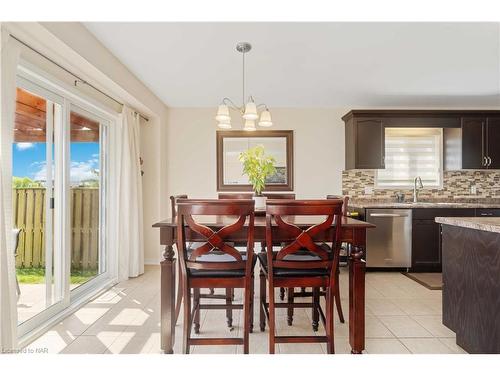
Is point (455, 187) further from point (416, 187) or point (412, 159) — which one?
point (412, 159)

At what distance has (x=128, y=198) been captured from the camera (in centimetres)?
370

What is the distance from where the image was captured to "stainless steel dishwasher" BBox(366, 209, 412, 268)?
398 centimetres

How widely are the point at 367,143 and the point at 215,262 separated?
3.25 m

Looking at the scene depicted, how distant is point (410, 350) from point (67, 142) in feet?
10.7

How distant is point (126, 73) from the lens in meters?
3.18

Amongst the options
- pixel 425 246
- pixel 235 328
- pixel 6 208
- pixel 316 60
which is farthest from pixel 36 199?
pixel 425 246

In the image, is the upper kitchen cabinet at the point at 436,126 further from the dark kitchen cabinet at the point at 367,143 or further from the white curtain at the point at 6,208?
the white curtain at the point at 6,208

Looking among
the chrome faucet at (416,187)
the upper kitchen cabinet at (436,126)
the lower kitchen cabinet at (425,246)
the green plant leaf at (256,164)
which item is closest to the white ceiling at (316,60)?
the upper kitchen cabinet at (436,126)

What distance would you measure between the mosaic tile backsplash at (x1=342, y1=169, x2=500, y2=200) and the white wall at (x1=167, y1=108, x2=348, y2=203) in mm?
386

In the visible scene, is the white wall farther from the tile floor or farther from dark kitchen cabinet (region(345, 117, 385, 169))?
the tile floor

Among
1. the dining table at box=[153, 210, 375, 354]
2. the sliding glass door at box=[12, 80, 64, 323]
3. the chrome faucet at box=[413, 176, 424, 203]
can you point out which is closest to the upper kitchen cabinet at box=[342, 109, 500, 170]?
the chrome faucet at box=[413, 176, 424, 203]

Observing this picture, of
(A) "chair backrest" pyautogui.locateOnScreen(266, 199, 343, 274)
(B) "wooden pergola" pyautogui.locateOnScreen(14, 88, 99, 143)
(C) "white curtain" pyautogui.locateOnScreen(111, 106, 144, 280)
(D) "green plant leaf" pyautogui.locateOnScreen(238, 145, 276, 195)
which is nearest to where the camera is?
(A) "chair backrest" pyautogui.locateOnScreen(266, 199, 343, 274)

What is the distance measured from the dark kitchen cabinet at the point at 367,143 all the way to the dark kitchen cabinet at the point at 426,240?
33.5 inches

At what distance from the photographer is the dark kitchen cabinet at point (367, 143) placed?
4.22 metres
